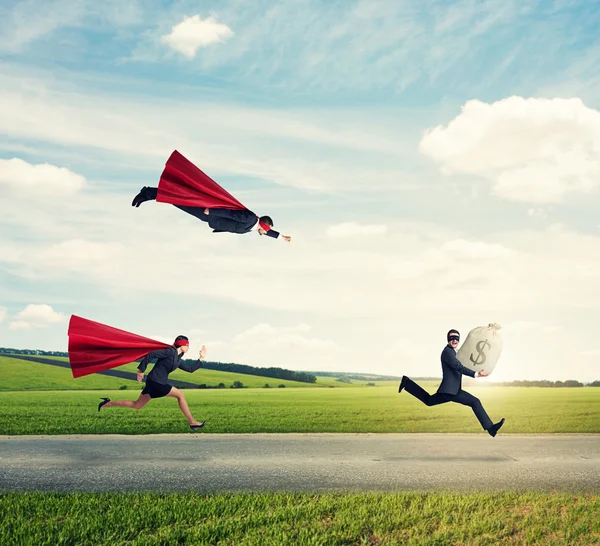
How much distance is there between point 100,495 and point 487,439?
1412 centimetres

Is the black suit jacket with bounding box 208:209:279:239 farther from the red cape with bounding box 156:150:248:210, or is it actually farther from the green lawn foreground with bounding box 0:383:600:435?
the green lawn foreground with bounding box 0:383:600:435

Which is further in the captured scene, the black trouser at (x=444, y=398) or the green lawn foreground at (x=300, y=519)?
the green lawn foreground at (x=300, y=519)

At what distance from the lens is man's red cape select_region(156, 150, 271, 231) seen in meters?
4.52

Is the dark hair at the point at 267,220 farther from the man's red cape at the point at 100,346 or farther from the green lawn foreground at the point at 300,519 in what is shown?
the green lawn foreground at the point at 300,519

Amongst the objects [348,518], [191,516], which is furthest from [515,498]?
→ [191,516]

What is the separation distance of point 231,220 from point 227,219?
3 cm

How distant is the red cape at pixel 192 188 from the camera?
4520 millimetres

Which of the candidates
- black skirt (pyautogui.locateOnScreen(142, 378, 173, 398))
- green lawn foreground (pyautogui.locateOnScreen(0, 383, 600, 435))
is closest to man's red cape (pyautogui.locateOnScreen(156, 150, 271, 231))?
black skirt (pyautogui.locateOnScreen(142, 378, 173, 398))

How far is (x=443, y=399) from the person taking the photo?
4770mm

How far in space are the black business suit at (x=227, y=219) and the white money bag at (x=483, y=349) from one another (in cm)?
180

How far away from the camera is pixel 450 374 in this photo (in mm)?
4781

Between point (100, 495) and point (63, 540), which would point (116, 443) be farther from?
point (63, 540)

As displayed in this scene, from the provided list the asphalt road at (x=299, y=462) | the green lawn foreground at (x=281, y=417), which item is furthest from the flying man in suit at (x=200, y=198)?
the green lawn foreground at (x=281, y=417)

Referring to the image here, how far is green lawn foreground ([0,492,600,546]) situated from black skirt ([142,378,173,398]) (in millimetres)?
5537
